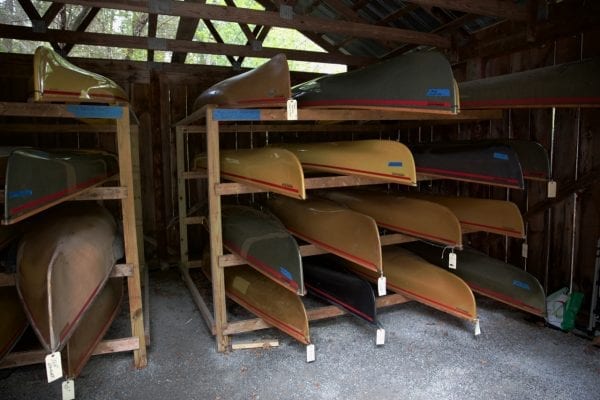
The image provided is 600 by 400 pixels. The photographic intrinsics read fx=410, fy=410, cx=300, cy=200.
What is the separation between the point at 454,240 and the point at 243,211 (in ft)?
6.53

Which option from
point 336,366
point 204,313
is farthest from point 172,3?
point 336,366

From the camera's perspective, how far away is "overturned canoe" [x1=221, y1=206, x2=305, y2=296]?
104 inches

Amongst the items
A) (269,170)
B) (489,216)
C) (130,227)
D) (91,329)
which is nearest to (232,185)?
(269,170)

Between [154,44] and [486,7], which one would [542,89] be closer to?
[486,7]

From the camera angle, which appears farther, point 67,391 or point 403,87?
point 403,87

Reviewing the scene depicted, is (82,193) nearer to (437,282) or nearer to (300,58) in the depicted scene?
(437,282)

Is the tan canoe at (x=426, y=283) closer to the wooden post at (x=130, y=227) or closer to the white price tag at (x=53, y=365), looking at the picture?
the wooden post at (x=130, y=227)

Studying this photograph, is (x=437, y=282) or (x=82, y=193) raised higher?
(x=82, y=193)

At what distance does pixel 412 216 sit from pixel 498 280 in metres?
0.86

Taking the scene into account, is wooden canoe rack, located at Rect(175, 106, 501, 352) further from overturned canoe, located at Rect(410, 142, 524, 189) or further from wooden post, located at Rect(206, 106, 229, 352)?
overturned canoe, located at Rect(410, 142, 524, 189)

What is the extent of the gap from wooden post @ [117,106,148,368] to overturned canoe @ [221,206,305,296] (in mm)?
751

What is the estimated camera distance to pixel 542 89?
9.50ft

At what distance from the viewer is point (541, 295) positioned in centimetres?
313

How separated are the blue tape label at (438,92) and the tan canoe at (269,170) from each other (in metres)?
0.94
